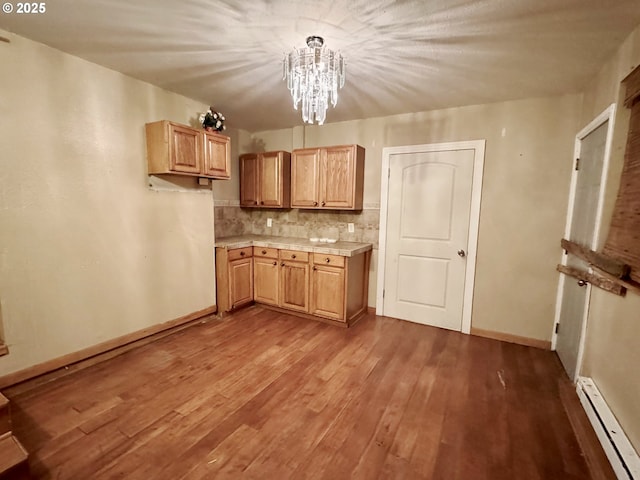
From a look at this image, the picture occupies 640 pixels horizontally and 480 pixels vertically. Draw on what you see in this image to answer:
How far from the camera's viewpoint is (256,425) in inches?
72.5

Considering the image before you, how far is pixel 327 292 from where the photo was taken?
11.2 ft

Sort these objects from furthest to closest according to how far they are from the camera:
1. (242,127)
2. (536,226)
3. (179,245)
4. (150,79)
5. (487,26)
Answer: (242,127)
(179,245)
(536,226)
(150,79)
(487,26)

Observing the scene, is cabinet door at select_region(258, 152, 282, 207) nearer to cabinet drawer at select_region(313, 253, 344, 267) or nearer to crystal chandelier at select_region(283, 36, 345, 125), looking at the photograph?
cabinet drawer at select_region(313, 253, 344, 267)

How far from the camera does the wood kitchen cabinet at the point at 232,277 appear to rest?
3.54m

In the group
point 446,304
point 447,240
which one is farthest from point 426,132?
point 446,304

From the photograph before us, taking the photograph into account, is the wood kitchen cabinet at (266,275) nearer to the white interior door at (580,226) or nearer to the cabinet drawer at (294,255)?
the cabinet drawer at (294,255)

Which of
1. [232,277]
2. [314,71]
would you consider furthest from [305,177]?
[314,71]

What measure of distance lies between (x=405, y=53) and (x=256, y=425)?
2647 mm

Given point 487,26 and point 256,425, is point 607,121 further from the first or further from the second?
point 256,425

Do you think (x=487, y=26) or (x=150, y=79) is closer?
(x=487, y=26)

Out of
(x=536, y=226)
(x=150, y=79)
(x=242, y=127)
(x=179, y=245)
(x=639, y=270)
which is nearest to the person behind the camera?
(x=639, y=270)

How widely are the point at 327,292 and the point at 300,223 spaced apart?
122 centimetres

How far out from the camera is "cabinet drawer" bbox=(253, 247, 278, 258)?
371 centimetres

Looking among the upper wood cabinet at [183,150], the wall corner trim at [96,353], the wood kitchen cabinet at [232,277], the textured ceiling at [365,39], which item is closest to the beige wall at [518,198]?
the textured ceiling at [365,39]
